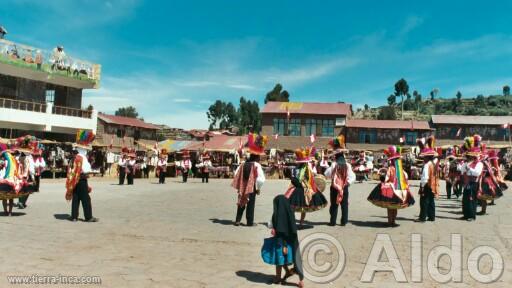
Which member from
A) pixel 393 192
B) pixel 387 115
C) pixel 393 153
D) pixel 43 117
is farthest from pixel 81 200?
pixel 387 115

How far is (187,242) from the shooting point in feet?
27.0

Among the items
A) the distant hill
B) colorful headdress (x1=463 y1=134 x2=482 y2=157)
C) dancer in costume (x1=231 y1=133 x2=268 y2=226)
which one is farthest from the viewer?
the distant hill

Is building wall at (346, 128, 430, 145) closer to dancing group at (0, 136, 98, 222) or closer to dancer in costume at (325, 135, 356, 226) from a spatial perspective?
dancer in costume at (325, 135, 356, 226)

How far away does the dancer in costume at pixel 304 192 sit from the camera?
31.1 feet

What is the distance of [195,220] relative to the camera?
11.1 metres

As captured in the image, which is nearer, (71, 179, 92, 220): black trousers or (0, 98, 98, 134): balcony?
(71, 179, 92, 220): black trousers

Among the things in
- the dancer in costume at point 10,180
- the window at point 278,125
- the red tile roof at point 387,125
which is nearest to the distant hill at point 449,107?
the red tile roof at point 387,125

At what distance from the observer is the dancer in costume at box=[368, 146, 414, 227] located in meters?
10.1

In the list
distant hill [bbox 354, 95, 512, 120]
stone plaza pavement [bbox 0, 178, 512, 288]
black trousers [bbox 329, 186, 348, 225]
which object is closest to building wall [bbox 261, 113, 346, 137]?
stone plaza pavement [bbox 0, 178, 512, 288]

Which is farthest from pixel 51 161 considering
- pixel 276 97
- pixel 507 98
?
pixel 507 98

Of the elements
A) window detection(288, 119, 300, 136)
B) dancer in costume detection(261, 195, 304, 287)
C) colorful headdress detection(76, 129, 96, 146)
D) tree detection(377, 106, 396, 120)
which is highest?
tree detection(377, 106, 396, 120)

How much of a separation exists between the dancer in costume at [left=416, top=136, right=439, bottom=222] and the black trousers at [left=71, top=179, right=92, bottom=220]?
8.09 m

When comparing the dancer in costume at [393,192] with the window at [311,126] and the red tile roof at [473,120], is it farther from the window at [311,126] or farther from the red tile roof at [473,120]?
the red tile roof at [473,120]

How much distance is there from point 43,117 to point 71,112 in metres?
2.50
